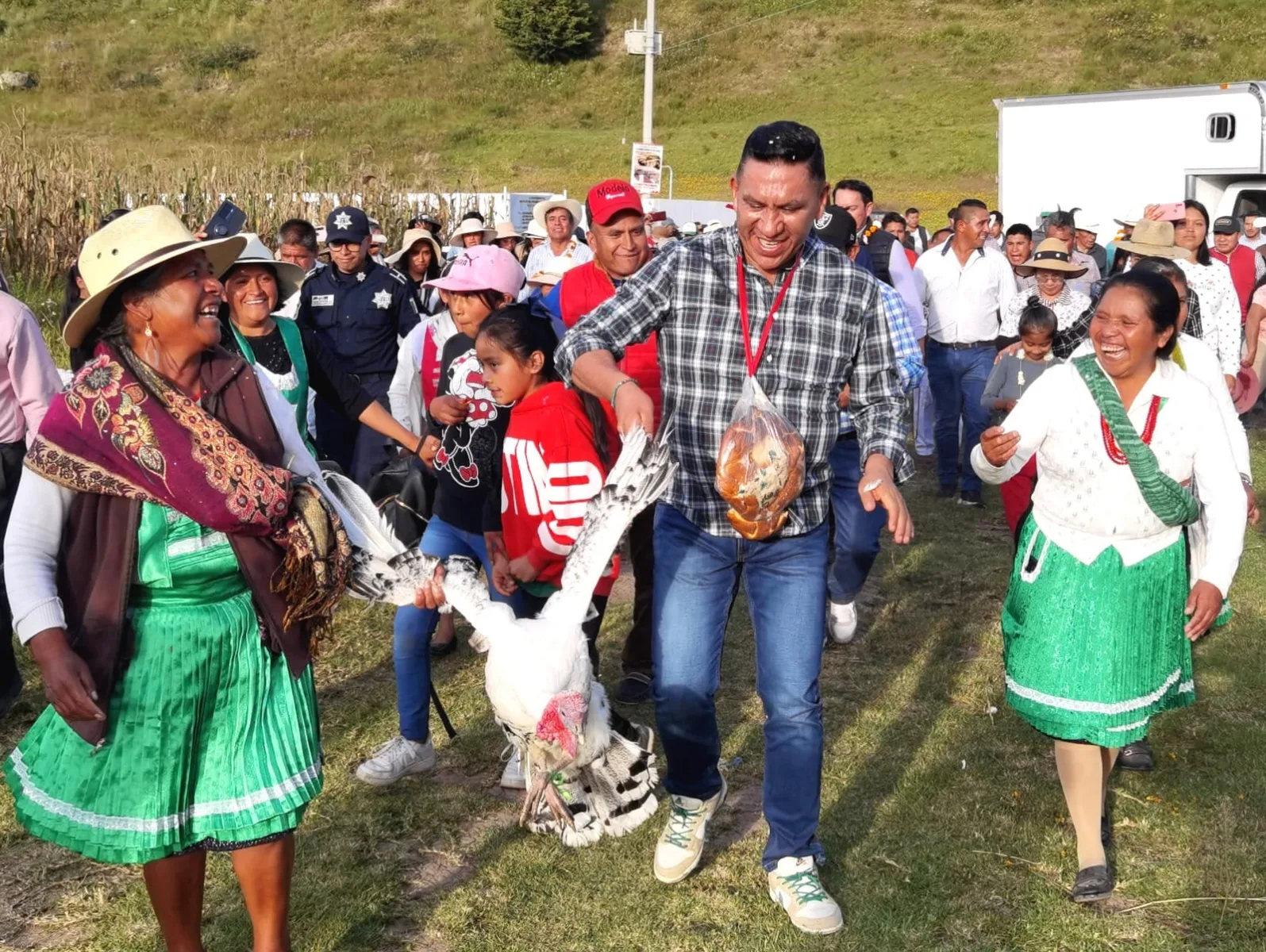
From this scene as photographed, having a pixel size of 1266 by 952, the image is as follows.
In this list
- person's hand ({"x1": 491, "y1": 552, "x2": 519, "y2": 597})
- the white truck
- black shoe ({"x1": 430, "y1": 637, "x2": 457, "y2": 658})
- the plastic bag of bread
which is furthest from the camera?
the white truck

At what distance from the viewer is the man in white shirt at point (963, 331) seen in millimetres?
9578

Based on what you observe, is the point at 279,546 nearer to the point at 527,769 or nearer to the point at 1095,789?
the point at 527,769

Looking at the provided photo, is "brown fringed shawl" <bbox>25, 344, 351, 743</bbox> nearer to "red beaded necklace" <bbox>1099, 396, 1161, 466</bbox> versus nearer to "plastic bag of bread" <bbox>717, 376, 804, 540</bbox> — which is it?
"plastic bag of bread" <bbox>717, 376, 804, 540</bbox>

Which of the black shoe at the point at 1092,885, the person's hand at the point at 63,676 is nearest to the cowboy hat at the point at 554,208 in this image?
the black shoe at the point at 1092,885

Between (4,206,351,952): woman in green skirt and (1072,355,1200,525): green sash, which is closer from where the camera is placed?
(4,206,351,952): woman in green skirt

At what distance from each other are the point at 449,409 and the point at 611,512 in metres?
1.56

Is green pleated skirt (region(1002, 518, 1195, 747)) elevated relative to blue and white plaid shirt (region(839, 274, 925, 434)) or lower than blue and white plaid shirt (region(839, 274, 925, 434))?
lower

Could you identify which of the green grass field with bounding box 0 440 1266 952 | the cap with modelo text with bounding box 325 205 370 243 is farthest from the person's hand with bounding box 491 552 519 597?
the cap with modelo text with bounding box 325 205 370 243

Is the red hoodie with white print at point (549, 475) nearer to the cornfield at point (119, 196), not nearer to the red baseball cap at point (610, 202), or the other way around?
the red baseball cap at point (610, 202)

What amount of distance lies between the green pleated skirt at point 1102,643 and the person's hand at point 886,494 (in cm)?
87

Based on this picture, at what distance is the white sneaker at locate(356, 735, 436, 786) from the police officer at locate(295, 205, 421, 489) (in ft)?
10.1

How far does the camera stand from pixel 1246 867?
4.14 meters

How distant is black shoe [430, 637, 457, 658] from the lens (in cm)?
612

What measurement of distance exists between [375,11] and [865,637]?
72.6 meters
